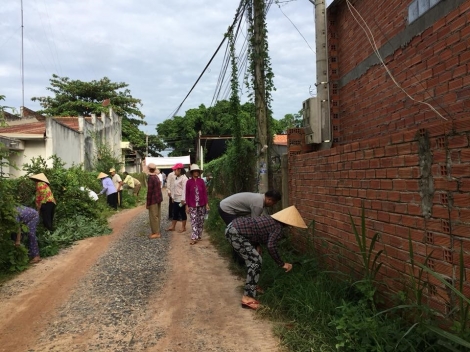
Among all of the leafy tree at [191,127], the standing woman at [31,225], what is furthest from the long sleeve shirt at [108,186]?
the leafy tree at [191,127]

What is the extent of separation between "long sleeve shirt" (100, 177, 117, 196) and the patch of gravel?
20.5ft

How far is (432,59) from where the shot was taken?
3689mm

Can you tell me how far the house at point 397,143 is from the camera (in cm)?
269

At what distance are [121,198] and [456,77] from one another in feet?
47.9

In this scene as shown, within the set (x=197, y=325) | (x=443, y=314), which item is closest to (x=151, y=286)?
(x=197, y=325)

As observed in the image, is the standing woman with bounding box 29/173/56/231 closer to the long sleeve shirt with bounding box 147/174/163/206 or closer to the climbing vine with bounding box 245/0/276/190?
the long sleeve shirt with bounding box 147/174/163/206

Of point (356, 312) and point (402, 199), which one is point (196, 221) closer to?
point (356, 312)

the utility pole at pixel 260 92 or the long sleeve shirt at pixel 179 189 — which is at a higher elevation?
the utility pole at pixel 260 92

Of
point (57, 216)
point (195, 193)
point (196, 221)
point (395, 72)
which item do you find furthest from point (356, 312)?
point (57, 216)

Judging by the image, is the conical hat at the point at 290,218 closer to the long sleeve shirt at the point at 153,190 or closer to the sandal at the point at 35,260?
the sandal at the point at 35,260

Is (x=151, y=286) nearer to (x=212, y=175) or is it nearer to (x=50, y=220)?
(x=50, y=220)

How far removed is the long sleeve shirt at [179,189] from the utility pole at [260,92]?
2.71 m

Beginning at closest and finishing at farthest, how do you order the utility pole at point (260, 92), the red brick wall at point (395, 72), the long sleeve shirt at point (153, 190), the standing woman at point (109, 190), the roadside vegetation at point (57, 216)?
the red brick wall at point (395, 72)
the roadside vegetation at point (57, 216)
the utility pole at point (260, 92)
the long sleeve shirt at point (153, 190)
the standing woman at point (109, 190)

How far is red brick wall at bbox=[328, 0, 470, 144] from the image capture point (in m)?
3.34
